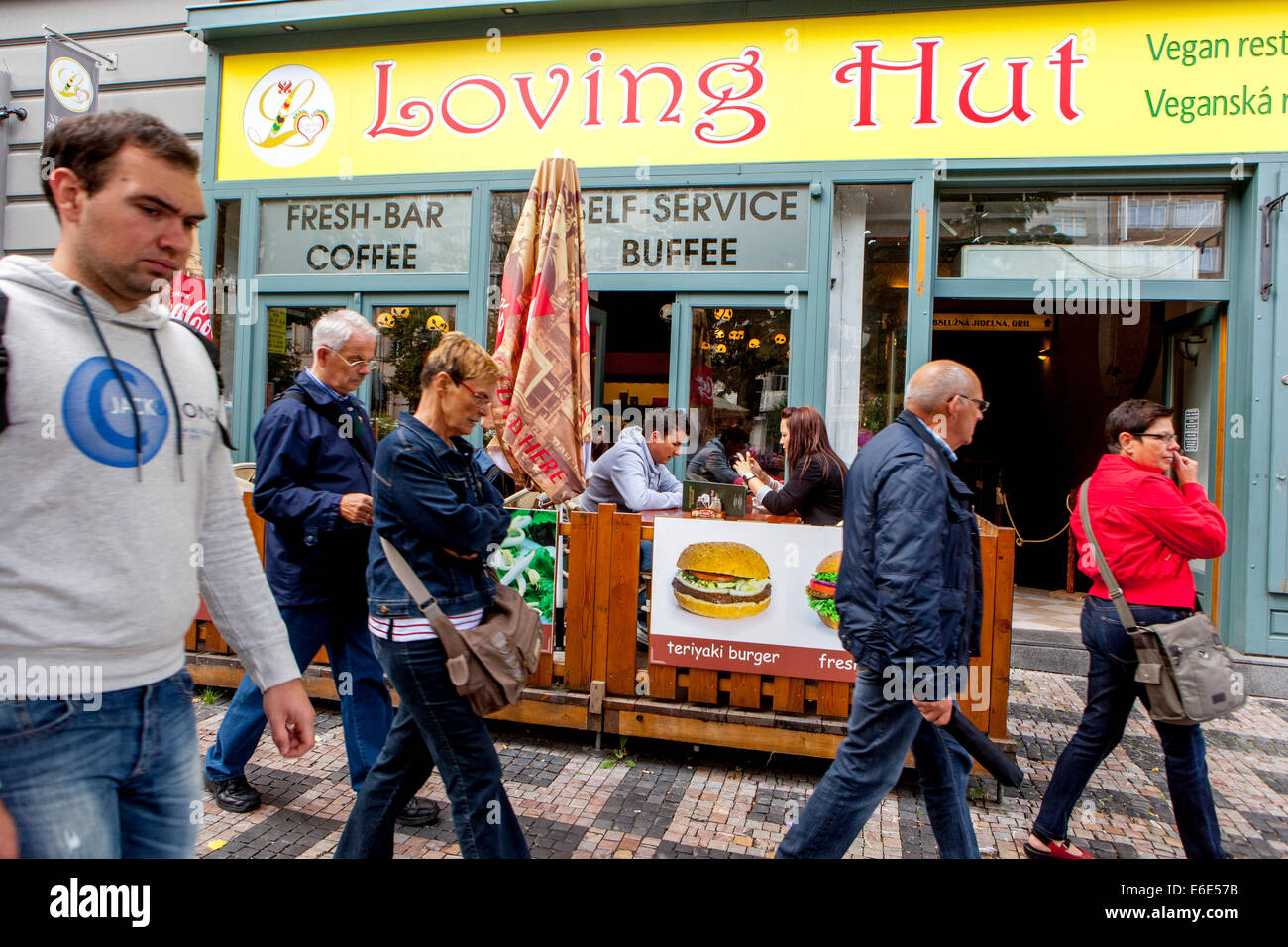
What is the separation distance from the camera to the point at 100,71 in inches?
322

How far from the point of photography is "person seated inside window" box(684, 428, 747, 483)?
6.53m

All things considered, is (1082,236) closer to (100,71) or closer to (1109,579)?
(1109,579)

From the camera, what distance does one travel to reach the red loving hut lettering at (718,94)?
6.33m

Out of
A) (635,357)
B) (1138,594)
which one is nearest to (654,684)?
(1138,594)

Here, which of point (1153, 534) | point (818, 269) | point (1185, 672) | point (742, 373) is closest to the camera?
point (1185, 672)

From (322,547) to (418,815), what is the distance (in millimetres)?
1264

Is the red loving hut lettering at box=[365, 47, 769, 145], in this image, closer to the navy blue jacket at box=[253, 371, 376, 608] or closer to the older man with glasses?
the older man with glasses

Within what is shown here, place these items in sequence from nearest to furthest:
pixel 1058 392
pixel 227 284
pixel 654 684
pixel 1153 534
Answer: pixel 1153 534 < pixel 654 684 < pixel 227 284 < pixel 1058 392

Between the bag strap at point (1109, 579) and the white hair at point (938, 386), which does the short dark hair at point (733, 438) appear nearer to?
the bag strap at point (1109, 579)

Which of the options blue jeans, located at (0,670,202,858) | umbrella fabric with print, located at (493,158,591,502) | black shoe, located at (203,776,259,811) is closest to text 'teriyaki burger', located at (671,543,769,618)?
umbrella fabric with print, located at (493,158,591,502)

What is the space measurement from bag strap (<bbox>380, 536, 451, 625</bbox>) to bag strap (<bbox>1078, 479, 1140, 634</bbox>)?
2630 mm

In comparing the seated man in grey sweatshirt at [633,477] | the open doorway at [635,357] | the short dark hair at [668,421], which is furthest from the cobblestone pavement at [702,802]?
the open doorway at [635,357]

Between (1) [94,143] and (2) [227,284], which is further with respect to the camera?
(2) [227,284]
